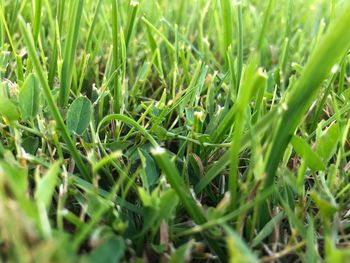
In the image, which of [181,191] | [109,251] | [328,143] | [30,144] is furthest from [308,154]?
[30,144]

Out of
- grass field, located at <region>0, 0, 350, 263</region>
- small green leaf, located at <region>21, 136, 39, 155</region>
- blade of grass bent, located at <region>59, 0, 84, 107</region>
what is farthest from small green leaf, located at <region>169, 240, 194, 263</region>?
blade of grass bent, located at <region>59, 0, 84, 107</region>

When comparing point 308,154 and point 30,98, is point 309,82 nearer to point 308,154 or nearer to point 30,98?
point 308,154

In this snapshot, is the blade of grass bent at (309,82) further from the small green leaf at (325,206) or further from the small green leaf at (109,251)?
the small green leaf at (109,251)

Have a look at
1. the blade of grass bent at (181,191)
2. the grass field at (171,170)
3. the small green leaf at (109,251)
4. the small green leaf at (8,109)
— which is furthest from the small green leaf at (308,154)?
the small green leaf at (8,109)

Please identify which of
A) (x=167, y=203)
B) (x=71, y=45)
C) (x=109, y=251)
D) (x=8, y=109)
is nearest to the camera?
(x=109, y=251)

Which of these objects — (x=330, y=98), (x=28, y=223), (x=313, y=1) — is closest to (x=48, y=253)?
(x=28, y=223)

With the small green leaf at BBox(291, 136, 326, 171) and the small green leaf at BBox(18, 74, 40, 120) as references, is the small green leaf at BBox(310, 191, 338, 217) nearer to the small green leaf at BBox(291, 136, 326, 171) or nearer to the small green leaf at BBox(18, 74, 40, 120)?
the small green leaf at BBox(291, 136, 326, 171)

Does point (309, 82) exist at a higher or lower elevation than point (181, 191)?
higher

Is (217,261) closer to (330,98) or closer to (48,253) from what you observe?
(48,253)
